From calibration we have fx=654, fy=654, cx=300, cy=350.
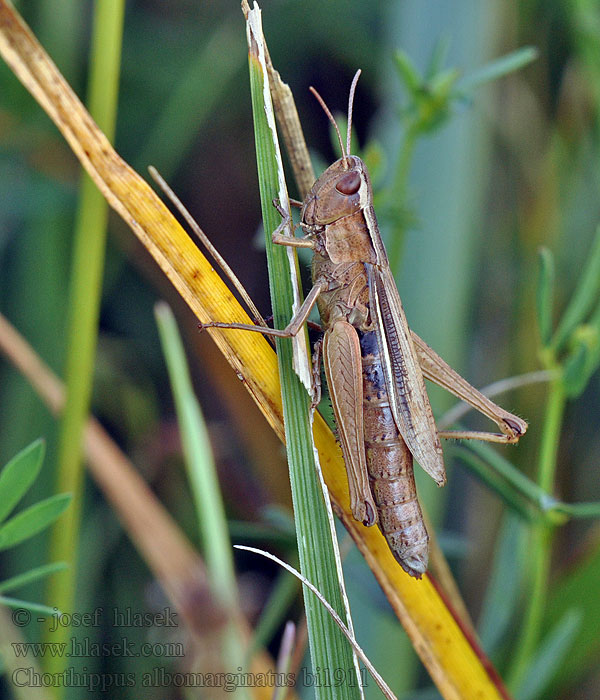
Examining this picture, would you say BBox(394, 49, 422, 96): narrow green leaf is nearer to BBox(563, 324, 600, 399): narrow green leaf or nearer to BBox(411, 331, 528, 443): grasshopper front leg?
BBox(411, 331, 528, 443): grasshopper front leg

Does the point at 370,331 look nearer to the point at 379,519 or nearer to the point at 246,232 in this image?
the point at 379,519

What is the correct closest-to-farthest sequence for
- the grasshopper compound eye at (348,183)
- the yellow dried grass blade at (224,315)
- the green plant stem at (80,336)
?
the yellow dried grass blade at (224,315) → the green plant stem at (80,336) → the grasshopper compound eye at (348,183)

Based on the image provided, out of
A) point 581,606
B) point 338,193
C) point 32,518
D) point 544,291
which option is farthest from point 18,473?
point 581,606

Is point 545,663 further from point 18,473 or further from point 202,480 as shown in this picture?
point 18,473

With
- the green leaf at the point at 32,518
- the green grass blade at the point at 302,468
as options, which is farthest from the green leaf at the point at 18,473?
the green grass blade at the point at 302,468

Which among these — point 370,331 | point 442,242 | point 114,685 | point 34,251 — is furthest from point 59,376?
point 442,242

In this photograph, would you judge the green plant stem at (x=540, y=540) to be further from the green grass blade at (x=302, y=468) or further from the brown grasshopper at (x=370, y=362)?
the green grass blade at (x=302, y=468)
